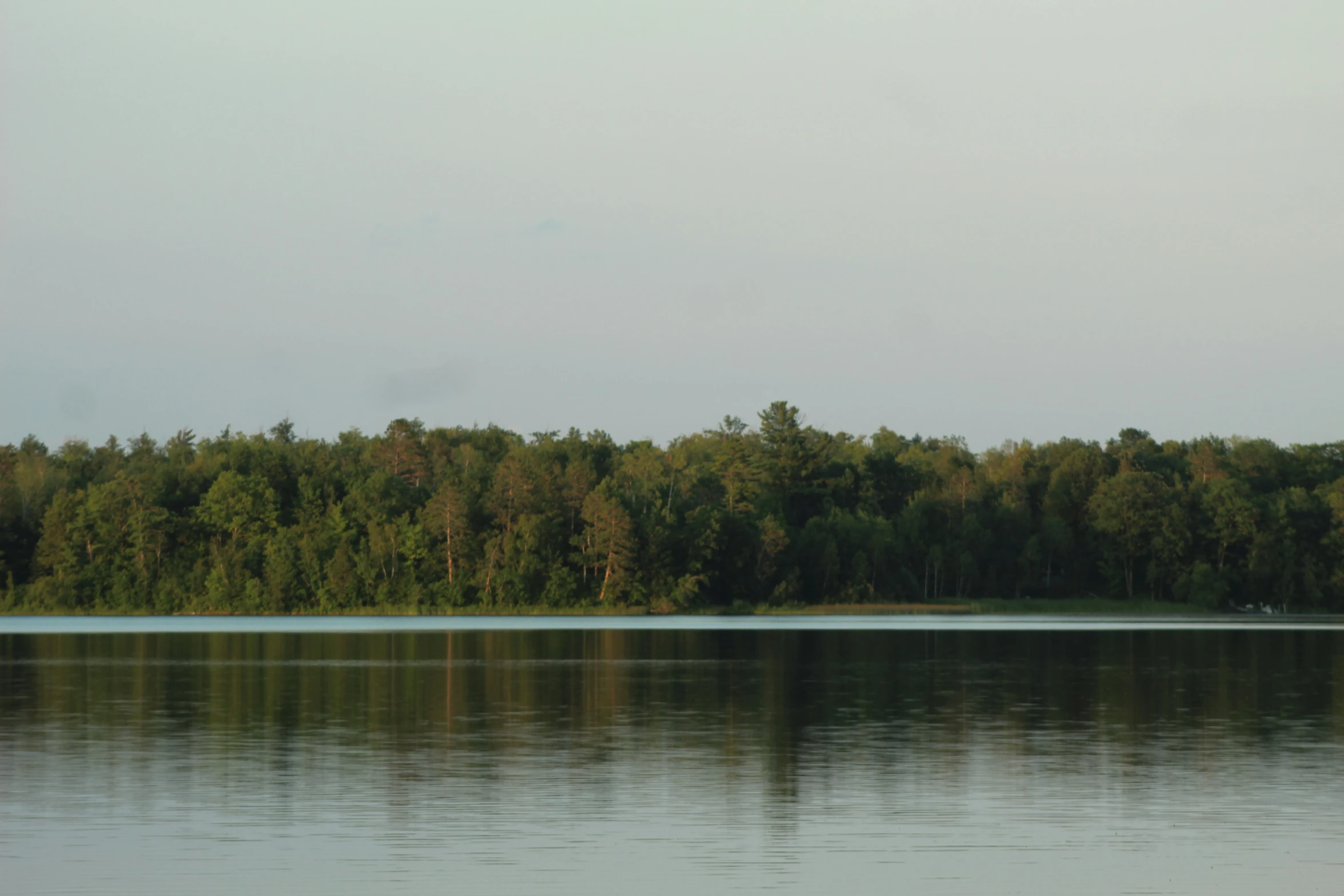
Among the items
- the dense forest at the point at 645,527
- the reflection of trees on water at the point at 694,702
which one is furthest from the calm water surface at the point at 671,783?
the dense forest at the point at 645,527

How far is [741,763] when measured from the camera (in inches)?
949

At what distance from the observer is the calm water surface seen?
15.8 metres

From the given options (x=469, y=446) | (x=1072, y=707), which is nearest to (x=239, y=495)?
(x=469, y=446)

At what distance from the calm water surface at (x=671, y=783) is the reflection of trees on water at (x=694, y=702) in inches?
6.8

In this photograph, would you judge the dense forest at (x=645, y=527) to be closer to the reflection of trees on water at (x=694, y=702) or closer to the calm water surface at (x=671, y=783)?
the reflection of trees on water at (x=694, y=702)

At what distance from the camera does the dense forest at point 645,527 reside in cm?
12800

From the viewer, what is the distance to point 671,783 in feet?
72.0

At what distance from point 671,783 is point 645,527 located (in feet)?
343

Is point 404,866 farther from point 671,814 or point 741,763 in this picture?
point 741,763

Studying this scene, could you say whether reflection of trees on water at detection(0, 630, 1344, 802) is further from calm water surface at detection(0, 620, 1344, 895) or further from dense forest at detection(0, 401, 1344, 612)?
dense forest at detection(0, 401, 1344, 612)

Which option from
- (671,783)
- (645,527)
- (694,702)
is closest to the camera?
(671,783)

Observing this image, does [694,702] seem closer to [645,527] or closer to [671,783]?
[671,783]

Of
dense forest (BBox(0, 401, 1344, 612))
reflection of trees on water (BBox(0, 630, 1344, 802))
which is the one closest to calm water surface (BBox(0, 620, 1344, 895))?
reflection of trees on water (BBox(0, 630, 1344, 802))

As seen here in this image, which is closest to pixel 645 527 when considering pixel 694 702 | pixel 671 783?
pixel 694 702
